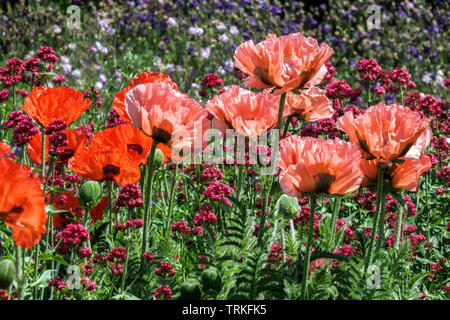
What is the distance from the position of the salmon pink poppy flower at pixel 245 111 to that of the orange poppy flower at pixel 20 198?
63 centimetres

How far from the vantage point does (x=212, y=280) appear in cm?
152

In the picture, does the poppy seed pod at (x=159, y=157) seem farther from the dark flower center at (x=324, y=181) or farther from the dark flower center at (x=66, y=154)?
the dark flower center at (x=324, y=181)

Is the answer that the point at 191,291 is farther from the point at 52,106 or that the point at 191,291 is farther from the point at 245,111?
the point at 52,106

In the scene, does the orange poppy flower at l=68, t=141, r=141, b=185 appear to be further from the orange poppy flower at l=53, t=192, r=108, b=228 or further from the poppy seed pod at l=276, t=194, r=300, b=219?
the poppy seed pod at l=276, t=194, r=300, b=219

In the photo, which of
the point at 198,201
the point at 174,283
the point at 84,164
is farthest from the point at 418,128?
the point at 198,201

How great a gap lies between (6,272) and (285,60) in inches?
33.9

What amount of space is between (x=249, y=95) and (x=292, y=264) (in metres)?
0.48

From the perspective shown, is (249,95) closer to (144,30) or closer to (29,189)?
(29,189)

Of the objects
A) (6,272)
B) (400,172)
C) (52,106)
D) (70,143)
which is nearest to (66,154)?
(70,143)

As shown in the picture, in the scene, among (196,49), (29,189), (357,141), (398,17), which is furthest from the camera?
(398,17)

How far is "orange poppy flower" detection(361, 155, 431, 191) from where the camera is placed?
1609 mm

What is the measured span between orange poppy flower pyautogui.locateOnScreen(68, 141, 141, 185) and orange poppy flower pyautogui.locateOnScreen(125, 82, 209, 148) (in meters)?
0.19

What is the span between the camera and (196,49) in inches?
247

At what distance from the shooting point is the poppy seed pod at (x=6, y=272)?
1.44m
